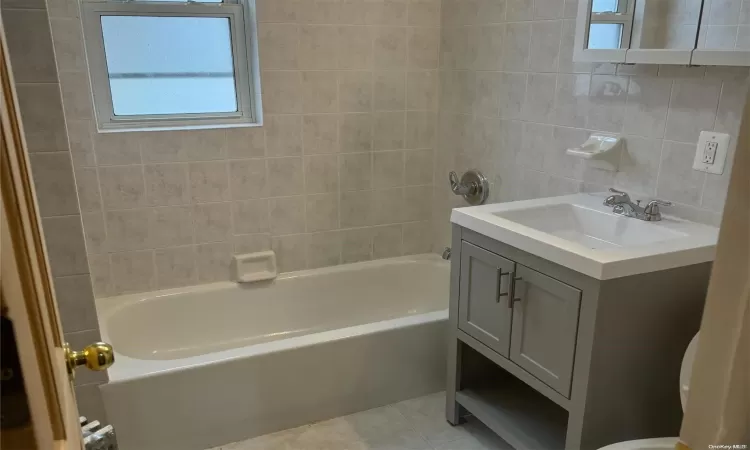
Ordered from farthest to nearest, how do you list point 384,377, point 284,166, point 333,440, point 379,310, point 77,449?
point 379,310, point 284,166, point 384,377, point 333,440, point 77,449

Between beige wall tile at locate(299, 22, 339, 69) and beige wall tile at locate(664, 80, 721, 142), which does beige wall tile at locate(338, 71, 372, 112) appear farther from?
beige wall tile at locate(664, 80, 721, 142)

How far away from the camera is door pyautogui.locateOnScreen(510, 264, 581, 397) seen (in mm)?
1499

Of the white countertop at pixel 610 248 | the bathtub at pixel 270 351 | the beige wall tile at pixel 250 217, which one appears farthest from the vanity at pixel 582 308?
the beige wall tile at pixel 250 217

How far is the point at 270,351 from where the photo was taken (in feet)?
6.57

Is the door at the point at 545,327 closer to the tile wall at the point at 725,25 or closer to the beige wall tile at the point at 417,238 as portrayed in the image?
the tile wall at the point at 725,25

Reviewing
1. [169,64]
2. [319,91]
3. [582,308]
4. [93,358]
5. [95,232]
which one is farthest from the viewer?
[319,91]

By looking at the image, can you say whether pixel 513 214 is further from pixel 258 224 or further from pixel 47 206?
pixel 47 206

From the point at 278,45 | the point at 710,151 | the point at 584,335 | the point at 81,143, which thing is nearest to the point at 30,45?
the point at 81,143

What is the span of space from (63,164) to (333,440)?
1315 millimetres

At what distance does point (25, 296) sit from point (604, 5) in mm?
1838

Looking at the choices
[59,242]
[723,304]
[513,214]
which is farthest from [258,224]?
[723,304]

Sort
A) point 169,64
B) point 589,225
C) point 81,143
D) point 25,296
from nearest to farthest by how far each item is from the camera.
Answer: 1. point 25,296
2. point 589,225
3. point 81,143
4. point 169,64

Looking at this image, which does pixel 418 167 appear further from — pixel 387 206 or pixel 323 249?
pixel 323 249

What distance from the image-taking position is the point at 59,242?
1.65m
